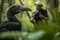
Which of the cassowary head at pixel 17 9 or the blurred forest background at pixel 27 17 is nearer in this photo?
the blurred forest background at pixel 27 17

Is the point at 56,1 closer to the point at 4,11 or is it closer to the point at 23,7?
the point at 23,7

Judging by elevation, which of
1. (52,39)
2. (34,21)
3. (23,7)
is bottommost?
(52,39)

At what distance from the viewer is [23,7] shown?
1440mm

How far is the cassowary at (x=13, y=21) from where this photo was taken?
56.2 inches

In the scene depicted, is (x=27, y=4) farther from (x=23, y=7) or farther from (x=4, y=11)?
(x=4, y=11)

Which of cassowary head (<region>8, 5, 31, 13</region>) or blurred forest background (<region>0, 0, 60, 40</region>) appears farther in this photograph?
cassowary head (<region>8, 5, 31, 13</region>)

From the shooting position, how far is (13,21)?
144cm

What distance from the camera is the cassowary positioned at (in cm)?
143

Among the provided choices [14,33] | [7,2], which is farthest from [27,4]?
[14,33]

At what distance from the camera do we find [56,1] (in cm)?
144

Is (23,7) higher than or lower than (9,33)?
higher

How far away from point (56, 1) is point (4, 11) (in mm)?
390

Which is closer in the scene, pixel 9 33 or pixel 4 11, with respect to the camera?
pixel 9 33

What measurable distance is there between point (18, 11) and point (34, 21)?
0.14 metres
